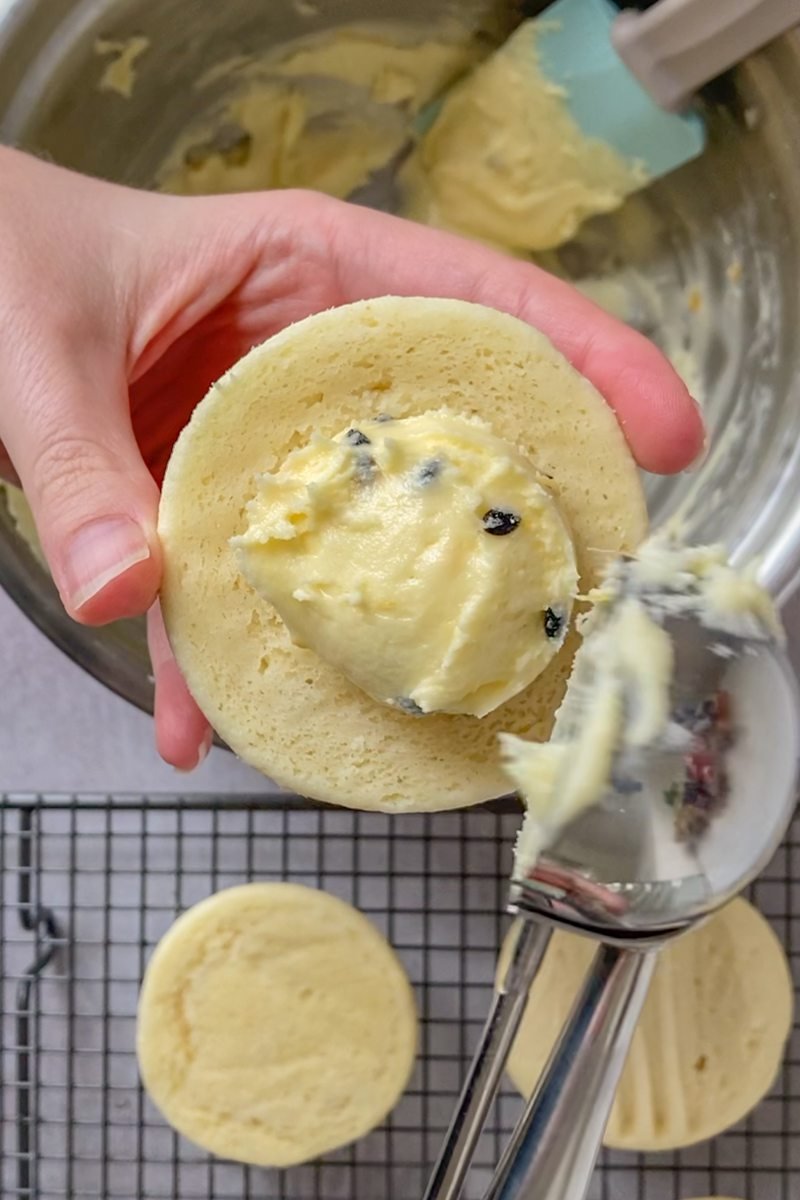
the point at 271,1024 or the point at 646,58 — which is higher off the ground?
the point at 646,58

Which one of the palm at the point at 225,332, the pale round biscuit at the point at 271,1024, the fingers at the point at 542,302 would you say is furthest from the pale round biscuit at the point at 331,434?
the pale round biscuit at the point at 271,1024

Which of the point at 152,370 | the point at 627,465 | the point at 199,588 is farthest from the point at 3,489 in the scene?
the point at 627,465

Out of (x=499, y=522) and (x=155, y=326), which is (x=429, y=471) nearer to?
(x=499, y=522)

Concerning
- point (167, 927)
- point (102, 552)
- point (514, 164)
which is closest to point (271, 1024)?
point (167, 927)

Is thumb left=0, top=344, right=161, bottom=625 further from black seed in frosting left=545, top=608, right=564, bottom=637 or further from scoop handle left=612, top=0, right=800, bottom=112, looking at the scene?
scoop handle left=612, top=0, right=800, bottom=112

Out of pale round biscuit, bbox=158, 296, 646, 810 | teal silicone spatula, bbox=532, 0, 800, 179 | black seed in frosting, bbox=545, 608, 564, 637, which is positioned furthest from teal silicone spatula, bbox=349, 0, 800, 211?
black seed in frosting, bbox=545, 608, 564, 637

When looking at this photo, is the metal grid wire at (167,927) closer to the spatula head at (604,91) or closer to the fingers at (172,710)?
the fingers at (172,710)
